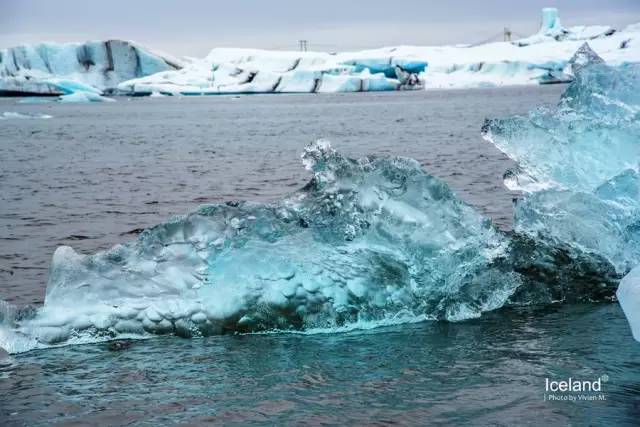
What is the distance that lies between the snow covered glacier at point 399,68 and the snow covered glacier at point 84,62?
2801mm

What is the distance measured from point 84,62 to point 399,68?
34.1 m

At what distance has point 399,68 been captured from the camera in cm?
8200

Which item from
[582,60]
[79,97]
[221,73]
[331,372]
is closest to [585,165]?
[582,60]

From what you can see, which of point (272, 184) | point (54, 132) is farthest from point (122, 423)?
point (54, 132)

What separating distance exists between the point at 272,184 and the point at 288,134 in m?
13.0

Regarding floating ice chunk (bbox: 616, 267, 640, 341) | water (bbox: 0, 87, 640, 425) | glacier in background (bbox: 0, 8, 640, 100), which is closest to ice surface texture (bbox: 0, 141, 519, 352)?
water (bbox: 0, 87, 640, 425)

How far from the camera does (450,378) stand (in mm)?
4090

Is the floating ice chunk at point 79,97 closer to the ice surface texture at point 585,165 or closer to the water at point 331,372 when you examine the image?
the water at point 331,372

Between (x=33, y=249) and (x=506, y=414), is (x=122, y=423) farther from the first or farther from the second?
(x=33, y=249)

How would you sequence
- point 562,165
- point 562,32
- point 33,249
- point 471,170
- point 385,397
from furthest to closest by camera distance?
point 562,32 → point 471,170 → point 33,249 → point 562,165 → point 385,397

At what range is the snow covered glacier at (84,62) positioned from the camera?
270 feet

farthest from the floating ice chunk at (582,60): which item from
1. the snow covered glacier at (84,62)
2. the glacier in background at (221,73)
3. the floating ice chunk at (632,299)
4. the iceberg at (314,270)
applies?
the snow covered glacier at (84,62)

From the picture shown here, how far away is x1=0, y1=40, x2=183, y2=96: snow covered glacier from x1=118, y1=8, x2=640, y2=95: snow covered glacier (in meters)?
2.80

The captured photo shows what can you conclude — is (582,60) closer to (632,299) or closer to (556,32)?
(632,299)
